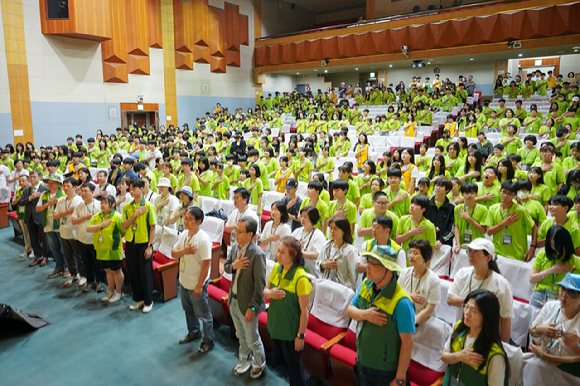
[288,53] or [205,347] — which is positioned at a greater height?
[288,53]

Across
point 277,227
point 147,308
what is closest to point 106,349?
point 147,308

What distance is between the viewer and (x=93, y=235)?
5.29 metres

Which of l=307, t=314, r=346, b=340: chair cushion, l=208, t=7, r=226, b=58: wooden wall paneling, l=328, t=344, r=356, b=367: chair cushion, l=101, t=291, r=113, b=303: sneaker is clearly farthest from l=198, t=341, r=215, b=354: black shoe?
l=208, t=7, r=226, b=58: wooden wall paneling

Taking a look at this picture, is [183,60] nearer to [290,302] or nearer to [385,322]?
[290,302]

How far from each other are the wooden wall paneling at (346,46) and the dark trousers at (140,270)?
17565mm

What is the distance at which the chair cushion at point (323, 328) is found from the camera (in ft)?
12.3

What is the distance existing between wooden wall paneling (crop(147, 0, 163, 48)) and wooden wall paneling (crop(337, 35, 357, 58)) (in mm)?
9018

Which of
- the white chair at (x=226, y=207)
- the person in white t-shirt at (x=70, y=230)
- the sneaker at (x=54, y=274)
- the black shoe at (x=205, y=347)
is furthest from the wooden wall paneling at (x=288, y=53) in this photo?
the black shoe at (x=205, y=347)

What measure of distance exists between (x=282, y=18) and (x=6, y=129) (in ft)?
58.7

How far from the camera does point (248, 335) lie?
12.3 feet

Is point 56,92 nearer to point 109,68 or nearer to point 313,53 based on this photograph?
point 109,68

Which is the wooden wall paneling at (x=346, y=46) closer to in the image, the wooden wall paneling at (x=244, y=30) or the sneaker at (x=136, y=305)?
the wooden wall paneling at (x=244, y=30)

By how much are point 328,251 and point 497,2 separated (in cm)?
1720

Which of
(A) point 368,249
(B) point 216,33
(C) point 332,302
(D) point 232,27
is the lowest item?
(C) point 332,302
